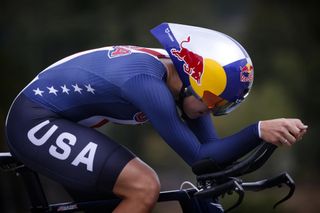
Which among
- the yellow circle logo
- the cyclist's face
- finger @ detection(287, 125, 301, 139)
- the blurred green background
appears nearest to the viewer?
finger @ detection(287, 125, 301, 139)

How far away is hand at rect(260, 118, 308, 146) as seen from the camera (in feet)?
10.2

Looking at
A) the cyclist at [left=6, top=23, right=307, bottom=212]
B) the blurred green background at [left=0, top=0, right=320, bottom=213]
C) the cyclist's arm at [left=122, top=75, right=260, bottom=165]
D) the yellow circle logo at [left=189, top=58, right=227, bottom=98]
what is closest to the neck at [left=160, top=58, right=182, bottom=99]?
the cyclist at [left=6, top=23, right=307, bottom=212]

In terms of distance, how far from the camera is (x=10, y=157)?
362 centimetres

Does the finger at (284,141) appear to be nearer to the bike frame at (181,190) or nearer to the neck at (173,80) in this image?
the bike frame at (181,190)

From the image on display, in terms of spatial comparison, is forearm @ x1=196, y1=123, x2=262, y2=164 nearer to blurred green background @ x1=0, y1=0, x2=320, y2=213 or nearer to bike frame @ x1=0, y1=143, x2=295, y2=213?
bike frame @ x1=0, y1=143, x2=295, y2=213

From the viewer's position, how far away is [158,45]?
19.9ft

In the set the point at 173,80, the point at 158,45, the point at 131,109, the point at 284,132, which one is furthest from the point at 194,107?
the point at 158,45

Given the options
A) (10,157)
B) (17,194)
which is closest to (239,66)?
(10,157)

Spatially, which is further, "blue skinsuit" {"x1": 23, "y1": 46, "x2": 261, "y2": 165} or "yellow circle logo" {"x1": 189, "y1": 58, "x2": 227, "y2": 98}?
"yellow circle logo" {"x1": 189, "y1": 58, "x2": 227, "y2": 98}

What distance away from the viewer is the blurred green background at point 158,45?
6043 millimetres

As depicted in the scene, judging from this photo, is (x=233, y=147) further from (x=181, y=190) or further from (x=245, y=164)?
(x=181, y=190)

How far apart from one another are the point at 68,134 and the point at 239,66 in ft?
2.76

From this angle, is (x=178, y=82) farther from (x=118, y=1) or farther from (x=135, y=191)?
(x=118, y=1)

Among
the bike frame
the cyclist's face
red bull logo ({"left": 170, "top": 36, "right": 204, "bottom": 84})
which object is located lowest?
the bike frame
